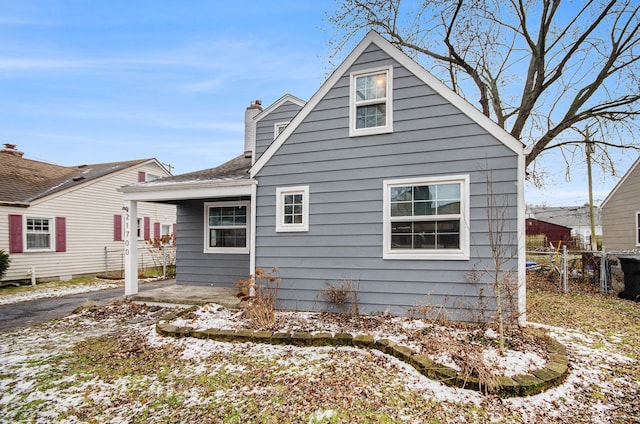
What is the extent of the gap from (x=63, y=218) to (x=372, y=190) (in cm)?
1386

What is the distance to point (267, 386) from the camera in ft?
11.9

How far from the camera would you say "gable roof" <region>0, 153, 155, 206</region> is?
12.3 m

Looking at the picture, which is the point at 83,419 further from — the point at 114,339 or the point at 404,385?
the point at 404,385

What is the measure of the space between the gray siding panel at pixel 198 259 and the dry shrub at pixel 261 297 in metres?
1.83

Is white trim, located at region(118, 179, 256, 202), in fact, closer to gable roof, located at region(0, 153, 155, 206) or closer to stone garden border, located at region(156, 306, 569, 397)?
stone garden border, located at region(156, 306, 569, 397)

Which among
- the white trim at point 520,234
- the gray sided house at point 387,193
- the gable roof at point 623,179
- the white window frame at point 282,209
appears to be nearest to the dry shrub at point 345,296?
the gray sided house at point 387,193

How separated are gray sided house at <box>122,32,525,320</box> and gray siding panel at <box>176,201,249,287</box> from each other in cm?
221

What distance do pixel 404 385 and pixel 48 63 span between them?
737 inches

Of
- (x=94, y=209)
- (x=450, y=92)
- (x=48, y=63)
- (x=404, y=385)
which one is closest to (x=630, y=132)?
(x=450, y=92)

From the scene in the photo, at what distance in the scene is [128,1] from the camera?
10.7m

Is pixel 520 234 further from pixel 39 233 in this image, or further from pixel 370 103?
pixel 39 233

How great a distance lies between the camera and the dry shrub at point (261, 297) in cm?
567

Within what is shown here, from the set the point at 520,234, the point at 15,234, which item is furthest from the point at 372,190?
the point at 15,234

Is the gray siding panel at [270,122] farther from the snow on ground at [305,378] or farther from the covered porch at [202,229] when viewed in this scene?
the snow on ground at [305,378]
